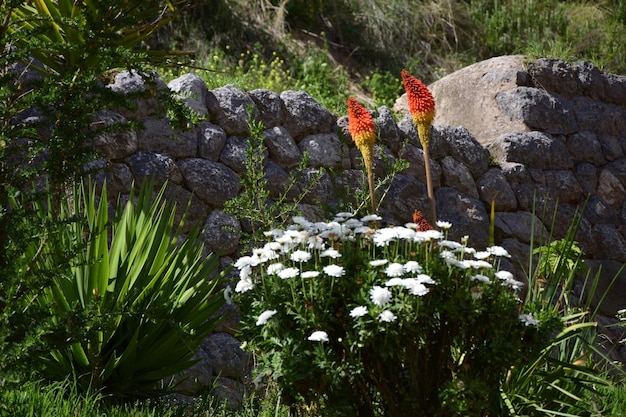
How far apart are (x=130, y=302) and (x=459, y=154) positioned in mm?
4041

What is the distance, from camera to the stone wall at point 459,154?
529cm

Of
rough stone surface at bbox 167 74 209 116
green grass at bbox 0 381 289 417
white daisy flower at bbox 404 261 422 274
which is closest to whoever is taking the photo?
green grass at bbox 0 381 289 417

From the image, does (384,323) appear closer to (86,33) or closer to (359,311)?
(359,311)

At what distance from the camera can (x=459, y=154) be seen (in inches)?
275

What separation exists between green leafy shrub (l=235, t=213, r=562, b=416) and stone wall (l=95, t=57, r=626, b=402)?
1.35 meters

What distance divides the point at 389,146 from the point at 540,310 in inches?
124

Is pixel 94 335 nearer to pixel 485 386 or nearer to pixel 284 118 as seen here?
pixel 485 386

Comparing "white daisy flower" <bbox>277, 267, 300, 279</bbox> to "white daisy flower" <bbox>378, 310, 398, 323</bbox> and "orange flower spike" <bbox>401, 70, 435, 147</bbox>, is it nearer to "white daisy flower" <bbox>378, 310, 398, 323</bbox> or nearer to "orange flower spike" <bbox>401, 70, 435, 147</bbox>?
"white daisy flower" <bbox>378, 310, 398, 323</bbox>

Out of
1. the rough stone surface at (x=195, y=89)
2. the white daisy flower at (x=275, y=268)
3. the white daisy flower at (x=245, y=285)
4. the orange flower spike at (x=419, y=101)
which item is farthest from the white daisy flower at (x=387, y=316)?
the rough stone surface at (x=195, y=89)

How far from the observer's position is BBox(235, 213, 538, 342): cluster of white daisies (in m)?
2.97

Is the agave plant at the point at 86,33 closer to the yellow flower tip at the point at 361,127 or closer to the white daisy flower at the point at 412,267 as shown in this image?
the yellow flower tip at the point at 361,127

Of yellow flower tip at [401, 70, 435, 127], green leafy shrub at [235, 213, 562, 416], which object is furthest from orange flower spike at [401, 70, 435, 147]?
green leafy shrub at [235, 213, 562, 416]

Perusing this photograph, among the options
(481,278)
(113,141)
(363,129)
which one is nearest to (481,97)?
(113,141)

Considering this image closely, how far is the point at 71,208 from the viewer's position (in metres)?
4.64
